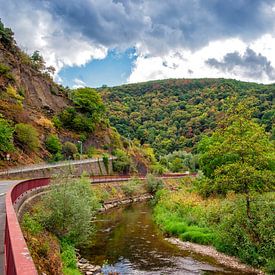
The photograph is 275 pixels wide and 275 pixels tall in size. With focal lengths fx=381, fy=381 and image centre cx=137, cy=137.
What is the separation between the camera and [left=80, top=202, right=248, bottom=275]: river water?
893 inches

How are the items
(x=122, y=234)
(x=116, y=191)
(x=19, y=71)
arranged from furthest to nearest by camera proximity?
(x=19, y=71) < (x=116, y=191) < (x=122, y=234)

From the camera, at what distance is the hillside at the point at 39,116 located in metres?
65.3

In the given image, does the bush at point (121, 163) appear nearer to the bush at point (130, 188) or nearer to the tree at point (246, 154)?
the bush at point (130, 188)

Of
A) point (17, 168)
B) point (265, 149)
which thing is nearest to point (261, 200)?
point (265, 149)

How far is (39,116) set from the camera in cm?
8138

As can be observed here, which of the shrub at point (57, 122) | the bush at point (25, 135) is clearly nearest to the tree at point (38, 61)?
the shrub at point (57, 122)

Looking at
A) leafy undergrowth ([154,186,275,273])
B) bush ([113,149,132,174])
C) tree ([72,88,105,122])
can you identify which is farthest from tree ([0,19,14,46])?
leafy undergrowth ([154,186,275,273])

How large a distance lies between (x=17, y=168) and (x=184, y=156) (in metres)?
86.9

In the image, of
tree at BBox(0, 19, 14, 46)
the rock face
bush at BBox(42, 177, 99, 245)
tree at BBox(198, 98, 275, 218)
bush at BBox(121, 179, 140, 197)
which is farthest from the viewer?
tree at BBox(0, 19, 14, 46)

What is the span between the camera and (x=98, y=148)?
9875 centimetres

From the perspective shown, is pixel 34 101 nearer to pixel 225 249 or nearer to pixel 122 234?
pixel 122 234

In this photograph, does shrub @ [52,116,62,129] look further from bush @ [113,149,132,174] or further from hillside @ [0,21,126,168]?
bush @ [113,149,132,174]

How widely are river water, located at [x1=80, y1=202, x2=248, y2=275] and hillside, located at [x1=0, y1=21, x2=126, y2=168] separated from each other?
27067 millimetres

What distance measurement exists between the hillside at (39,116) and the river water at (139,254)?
88.8ft
